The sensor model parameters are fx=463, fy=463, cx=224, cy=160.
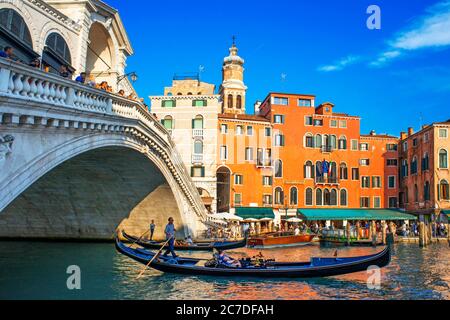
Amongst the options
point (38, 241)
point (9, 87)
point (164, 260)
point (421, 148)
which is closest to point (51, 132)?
point (9, 87)

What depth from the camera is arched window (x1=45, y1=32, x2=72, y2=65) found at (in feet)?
45.9

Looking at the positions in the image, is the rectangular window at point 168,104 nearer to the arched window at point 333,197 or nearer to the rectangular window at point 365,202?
the arched window at point 333,197

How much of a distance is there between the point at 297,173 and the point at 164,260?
2062 centimetres

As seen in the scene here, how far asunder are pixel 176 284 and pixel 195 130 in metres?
19.5

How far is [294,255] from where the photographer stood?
18.5 m

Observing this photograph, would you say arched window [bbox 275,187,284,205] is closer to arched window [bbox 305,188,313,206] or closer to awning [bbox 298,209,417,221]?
awning [bbox 298,209,417,221]

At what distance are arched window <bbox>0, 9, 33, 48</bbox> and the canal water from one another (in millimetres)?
6210

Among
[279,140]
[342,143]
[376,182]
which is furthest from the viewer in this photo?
[376,182]

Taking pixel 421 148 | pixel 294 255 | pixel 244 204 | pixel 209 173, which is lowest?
pixel 294 255

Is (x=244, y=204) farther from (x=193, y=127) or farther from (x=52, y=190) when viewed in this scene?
(x=52, y=190)

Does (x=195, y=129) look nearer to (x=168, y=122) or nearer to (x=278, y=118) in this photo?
(x=168, y=122)

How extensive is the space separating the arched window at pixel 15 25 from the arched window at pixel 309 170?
881 inches

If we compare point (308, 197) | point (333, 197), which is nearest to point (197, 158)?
point (308, 197)

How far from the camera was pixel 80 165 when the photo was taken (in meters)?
15.2
